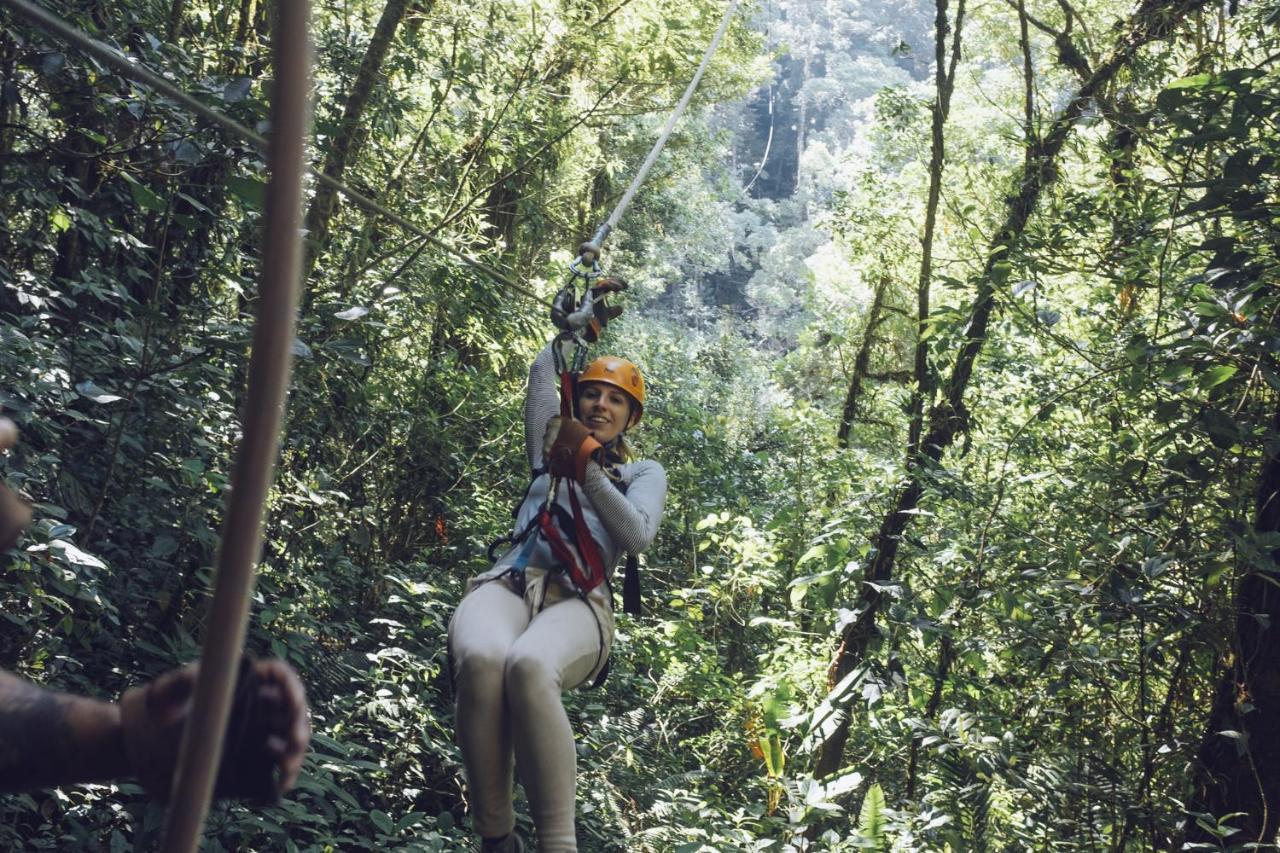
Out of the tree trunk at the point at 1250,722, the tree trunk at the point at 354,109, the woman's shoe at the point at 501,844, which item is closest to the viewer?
the woman's shoe at the point at 501,844

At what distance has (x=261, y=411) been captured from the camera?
→ 2.58ft

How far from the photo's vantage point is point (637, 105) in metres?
11.4

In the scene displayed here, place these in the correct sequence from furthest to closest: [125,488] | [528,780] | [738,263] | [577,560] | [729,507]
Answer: [738,263], [729,507], [125,488], [577,560], [528,780]

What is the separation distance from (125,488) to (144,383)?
0.52 meters

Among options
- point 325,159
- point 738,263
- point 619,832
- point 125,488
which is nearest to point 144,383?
point 125,488

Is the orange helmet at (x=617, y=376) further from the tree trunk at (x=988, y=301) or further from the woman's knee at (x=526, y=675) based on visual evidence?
the tree trunk at (x=988, y=301)

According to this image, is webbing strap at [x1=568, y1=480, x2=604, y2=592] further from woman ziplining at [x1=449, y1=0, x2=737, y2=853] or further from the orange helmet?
the orange helmet

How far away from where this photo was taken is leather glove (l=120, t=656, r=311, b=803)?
A: 115 centimetres

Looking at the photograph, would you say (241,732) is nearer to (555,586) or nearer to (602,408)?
(555,586)

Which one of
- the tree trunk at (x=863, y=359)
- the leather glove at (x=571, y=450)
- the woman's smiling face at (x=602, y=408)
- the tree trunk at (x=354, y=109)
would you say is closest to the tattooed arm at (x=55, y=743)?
the leather glove at (x=571, y=450)

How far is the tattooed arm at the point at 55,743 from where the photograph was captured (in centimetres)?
115

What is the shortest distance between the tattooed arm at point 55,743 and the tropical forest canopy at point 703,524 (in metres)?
1.52

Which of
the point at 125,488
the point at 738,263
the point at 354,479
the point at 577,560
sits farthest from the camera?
the point at 738,263

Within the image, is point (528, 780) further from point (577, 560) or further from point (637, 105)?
point (637, 105)
